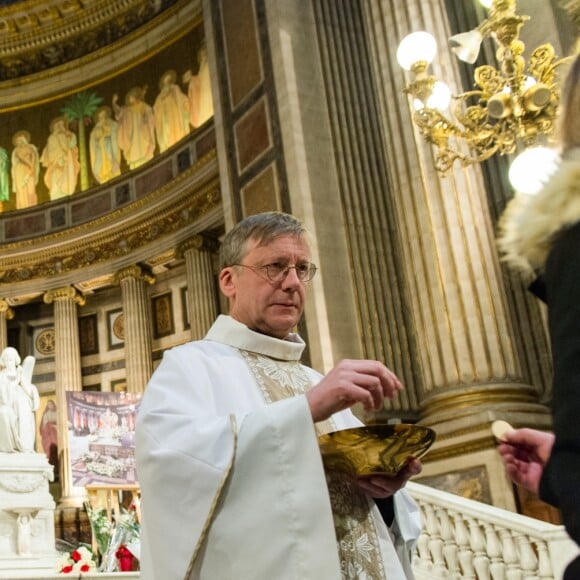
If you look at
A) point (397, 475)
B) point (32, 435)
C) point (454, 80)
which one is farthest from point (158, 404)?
point (32, 435)

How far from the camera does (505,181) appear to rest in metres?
8.90

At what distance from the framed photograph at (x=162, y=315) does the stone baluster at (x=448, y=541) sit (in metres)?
12.8

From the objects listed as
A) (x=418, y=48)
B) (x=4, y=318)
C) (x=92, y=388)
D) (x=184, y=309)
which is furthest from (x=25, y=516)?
(x=4, y=318)

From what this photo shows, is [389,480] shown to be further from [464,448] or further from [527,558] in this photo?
[464,448]

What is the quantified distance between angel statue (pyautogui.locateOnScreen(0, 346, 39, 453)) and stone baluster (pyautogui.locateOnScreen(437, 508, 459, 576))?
5698mm

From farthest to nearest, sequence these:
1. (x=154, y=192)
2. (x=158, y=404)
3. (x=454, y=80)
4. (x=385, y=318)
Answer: (x=154, y=192), (x=385, y=318), (x=454, y=80), (x=158, y=404)

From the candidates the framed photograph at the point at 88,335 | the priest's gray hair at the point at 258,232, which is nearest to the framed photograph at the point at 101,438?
the framed photograph at the point at 88,335

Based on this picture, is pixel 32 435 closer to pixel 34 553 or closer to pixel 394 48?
pixel 34 553

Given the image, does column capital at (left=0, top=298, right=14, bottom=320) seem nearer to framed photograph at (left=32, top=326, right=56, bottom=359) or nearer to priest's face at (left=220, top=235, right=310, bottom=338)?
framed photograph at (left=32, top=326, right=56, bottom=359)

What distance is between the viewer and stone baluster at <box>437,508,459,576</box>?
233 inches

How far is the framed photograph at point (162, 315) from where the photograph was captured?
730 inches

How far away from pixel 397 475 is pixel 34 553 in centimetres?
804

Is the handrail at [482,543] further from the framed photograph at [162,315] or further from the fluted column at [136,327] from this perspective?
the framed photograph at [162,315]

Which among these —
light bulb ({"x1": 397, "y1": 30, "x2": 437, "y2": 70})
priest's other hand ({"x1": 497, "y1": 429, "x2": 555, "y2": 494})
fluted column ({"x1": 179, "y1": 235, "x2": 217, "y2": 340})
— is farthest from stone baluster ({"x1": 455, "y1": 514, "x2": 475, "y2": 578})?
fluted column ({"x1": 179, "y1": 235, "x2": 217, "y2": 340})
